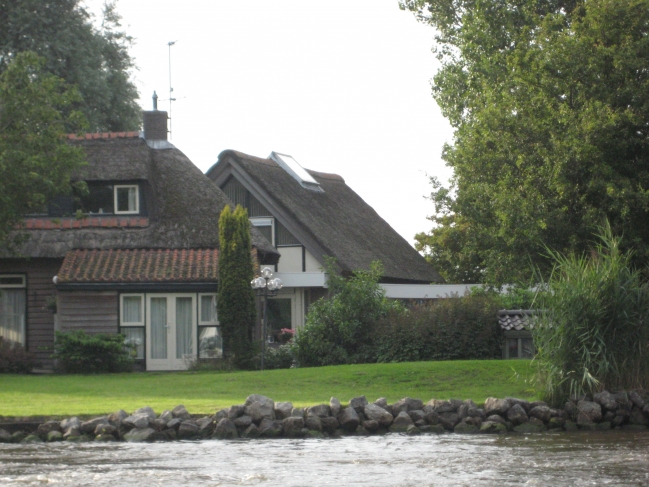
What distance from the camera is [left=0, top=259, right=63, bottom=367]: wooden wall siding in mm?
25953

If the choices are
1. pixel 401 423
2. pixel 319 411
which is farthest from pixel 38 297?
pixel 401 423

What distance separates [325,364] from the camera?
23.1m

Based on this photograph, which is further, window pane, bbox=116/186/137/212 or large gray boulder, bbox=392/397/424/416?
window pane, bbox=116/186/137/212

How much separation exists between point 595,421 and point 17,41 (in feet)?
92.3

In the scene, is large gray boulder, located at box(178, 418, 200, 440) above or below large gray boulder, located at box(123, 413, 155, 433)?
below

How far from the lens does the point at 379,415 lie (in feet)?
48.8

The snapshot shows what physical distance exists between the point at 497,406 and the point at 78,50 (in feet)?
87.2

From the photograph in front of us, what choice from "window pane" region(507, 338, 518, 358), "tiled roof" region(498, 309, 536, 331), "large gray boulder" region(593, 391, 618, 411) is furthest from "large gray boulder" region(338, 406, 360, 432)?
"window pane" region(507, 338, 518, 358)

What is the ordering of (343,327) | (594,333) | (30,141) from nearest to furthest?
(594,333) < (30,141) < (343,327)

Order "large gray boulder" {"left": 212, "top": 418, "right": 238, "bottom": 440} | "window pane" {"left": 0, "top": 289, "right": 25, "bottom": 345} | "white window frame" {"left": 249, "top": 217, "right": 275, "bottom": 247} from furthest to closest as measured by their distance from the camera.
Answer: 1. "white window frame" {"left": 249, "top": 217, "right": 275, "bottom": 247}
2. "window pane" {"left": 0, "top": 289, "right": 25, "bottom": 345}
3. "large gray boulder" {"left": 212, "top": 418, "right": 238, "bottom": 440}

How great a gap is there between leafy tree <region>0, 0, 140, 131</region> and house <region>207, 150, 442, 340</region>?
6892 millimetres

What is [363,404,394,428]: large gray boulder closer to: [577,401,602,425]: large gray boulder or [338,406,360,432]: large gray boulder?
[338,406,360,432]: large gray boulder

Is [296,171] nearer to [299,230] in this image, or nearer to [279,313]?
[299,230]

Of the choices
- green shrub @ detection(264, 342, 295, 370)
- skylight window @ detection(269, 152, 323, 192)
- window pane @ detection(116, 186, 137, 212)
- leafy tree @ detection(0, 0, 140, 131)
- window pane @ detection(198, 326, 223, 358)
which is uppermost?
leafy tree @ detection(0, 0, 140, 131)
